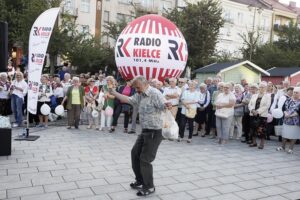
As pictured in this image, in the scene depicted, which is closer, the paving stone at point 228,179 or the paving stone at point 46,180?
the paving stone at point 46,180

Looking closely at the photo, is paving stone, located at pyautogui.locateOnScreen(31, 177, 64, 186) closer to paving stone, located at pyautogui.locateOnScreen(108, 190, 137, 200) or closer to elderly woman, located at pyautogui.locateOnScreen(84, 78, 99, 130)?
paving stone, located at pyautogui.locateOnScreen(108, 190, 137, 200)

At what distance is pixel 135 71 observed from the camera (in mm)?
12023

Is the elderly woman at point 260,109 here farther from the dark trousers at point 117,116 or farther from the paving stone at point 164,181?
the paving stone at point 164,181

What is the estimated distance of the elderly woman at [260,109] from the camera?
9.40 m

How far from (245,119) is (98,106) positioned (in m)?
4.76

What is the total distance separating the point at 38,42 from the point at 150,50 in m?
3.82

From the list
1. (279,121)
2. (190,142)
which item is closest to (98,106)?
(190,142)

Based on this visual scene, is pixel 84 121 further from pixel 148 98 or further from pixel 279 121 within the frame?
pixel 148 98

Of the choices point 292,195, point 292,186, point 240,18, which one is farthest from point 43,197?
point 240,18

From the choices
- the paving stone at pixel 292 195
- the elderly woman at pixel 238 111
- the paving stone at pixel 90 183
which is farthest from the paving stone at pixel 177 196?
the elderly woman at pixel 238 111

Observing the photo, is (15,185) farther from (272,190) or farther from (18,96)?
(18,96)

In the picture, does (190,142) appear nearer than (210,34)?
Yes

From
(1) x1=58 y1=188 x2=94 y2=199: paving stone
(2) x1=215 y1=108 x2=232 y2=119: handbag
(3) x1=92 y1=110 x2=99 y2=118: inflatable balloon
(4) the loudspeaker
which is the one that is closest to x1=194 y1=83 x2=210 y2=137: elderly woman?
(2) x1=215 y1=108 x2=232 y2=119: handbag

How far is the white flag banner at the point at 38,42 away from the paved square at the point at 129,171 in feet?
5.63
